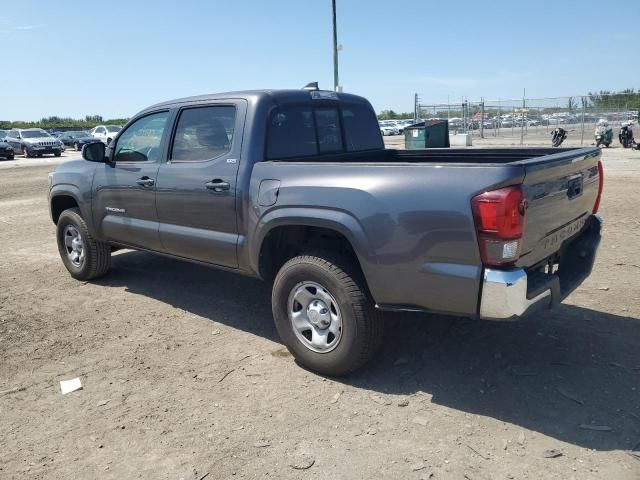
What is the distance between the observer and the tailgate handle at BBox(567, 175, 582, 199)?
3.47 meters

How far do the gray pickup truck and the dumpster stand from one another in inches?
482

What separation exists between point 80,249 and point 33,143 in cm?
2717

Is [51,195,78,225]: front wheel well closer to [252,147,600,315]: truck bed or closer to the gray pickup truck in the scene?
the gray pickup truck

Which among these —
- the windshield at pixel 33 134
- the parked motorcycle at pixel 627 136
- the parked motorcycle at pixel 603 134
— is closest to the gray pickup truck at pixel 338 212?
the parked motorcycle at pixel 627 136

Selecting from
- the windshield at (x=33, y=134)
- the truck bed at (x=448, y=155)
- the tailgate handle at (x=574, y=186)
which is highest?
the windshield at (x=33, y=134)

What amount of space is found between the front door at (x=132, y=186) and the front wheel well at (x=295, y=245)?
1.34m

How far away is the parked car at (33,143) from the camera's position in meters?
29.6

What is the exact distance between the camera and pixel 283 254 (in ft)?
13.6

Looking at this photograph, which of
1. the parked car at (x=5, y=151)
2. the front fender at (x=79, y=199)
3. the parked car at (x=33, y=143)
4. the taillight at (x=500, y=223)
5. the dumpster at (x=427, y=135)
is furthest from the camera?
the parked car at (x=33, y=143)

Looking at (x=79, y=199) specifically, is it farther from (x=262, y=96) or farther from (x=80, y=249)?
(x=262, y=96)

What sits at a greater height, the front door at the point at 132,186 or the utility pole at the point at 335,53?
the utility pole at the point at 335,53

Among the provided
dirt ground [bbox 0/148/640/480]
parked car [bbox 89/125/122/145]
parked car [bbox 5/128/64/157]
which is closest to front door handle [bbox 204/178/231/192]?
dirt ground [bbox 0/148/640/480]

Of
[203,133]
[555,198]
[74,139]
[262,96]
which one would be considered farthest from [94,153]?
[74,139]

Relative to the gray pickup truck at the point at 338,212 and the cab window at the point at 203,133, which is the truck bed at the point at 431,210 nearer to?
the gray pickup truck at the point at 338,212
